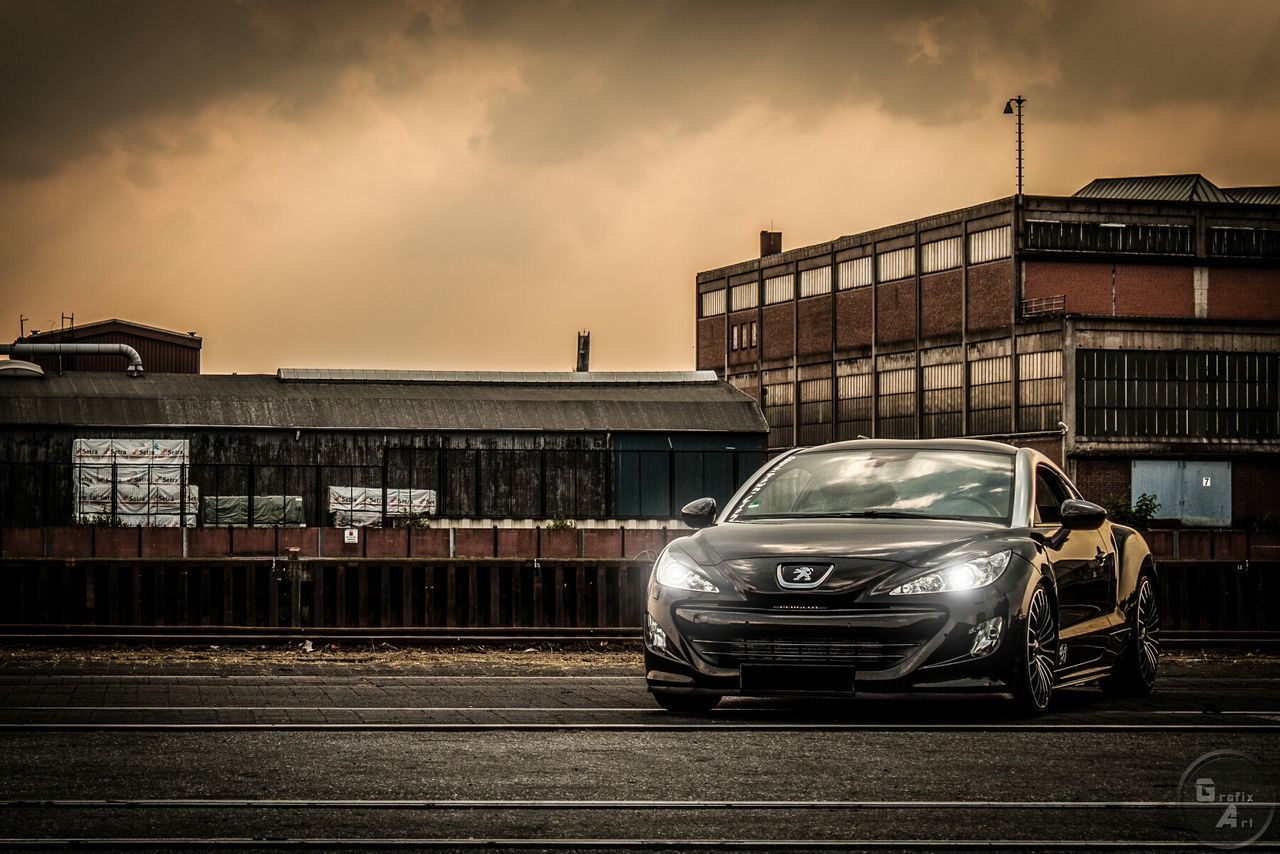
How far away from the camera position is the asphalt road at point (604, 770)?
6363mm

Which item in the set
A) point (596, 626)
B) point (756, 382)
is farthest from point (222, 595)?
point (756, 382)

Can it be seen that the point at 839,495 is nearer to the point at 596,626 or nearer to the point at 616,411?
the point at 596,626

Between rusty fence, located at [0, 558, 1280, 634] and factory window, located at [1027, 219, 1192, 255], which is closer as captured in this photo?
rusty fence, located at [0, 558, 1280, 634]

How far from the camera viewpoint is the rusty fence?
798 inches

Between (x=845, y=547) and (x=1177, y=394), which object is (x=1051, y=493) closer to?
(x=845, y=547)

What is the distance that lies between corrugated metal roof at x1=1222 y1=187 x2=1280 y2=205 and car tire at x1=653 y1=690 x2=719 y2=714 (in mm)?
81864

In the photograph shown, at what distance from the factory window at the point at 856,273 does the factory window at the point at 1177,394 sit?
15805 mm

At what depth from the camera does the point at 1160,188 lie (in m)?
84.1

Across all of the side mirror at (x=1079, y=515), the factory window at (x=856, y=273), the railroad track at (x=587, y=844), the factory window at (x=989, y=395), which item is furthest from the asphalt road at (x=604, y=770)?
the factory window at (x=856, y=273)

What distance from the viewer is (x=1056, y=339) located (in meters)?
63.0

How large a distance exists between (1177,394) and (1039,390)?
16.5 feet

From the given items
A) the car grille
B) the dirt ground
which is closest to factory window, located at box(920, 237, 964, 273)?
the dirt ground

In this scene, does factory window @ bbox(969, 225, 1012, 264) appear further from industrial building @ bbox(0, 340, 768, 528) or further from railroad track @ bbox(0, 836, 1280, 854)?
railroad track @ bbox(0, 836, 1280, 854)

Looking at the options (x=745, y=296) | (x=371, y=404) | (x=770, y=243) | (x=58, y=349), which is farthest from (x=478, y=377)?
(x=770, y=243)
